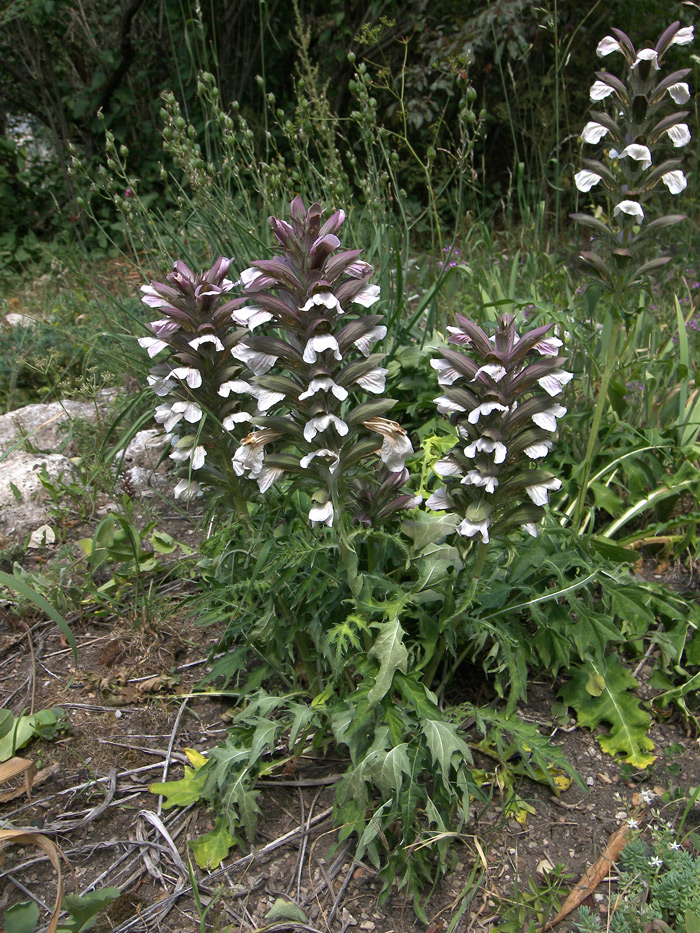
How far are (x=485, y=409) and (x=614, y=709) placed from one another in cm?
105

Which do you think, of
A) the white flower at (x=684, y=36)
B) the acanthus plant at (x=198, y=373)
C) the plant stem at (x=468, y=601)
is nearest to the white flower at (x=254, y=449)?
the acanthus plant at (x=198, y=373)

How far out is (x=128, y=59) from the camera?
7.18 metres

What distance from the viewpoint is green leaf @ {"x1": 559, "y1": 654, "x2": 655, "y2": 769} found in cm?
201

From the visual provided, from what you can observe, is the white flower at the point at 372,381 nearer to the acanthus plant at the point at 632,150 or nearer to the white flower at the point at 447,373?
the white flower at the point at 447,373

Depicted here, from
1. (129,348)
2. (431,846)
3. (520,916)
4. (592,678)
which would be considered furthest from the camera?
(129,348)

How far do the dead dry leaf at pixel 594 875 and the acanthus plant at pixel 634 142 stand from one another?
1440 mm

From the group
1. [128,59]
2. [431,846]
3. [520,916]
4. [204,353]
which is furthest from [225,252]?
[128,59]

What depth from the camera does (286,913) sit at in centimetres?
165

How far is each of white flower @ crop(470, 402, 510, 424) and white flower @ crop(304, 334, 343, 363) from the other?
35 cm

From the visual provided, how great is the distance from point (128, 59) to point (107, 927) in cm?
778

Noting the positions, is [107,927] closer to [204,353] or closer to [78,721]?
[78,721]

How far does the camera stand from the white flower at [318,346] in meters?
1.56

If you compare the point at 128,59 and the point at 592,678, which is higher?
the point at 128,59

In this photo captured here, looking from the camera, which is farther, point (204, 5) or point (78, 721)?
point (204, 5)
